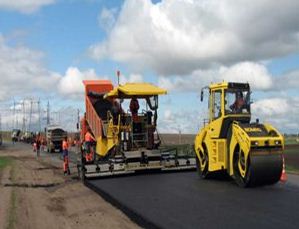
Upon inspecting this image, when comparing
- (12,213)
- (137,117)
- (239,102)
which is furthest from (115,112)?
(12,213)

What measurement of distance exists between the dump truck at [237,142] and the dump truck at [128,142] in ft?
8.01

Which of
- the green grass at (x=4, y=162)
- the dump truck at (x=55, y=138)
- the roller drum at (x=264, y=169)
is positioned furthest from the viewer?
the dump truck at (x=55, y=138)

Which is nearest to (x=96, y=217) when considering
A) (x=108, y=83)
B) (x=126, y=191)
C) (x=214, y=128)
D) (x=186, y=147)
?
(x=126, y=191)

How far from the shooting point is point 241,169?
517 inches

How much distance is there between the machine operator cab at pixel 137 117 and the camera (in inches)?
728

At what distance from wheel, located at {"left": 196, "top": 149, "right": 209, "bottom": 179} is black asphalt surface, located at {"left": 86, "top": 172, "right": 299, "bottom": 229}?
0.87ft

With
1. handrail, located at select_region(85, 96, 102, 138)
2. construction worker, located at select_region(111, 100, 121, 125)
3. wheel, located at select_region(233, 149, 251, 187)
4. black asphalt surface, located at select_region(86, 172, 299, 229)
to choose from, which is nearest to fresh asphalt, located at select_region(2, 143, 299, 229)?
black asphalt surface, located at select_region(86, 172, 299, 229)

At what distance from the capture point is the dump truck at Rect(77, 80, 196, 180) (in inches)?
680

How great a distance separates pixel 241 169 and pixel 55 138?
37978 mm

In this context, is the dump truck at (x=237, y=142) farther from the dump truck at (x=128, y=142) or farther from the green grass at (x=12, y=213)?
the green grass at (x=12, y=213)

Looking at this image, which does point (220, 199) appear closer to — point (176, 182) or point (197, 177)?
point (176, 182)

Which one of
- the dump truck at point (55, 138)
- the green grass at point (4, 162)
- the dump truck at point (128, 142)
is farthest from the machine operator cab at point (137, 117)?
the dump truck at point (55, 138)

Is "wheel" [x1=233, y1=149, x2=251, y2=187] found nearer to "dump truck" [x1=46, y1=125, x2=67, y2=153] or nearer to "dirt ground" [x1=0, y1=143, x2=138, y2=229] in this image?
"dirt ground" [x1=0, y1=143, x2=138, y2=229]

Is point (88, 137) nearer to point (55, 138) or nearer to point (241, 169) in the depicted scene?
point (241, 169)
